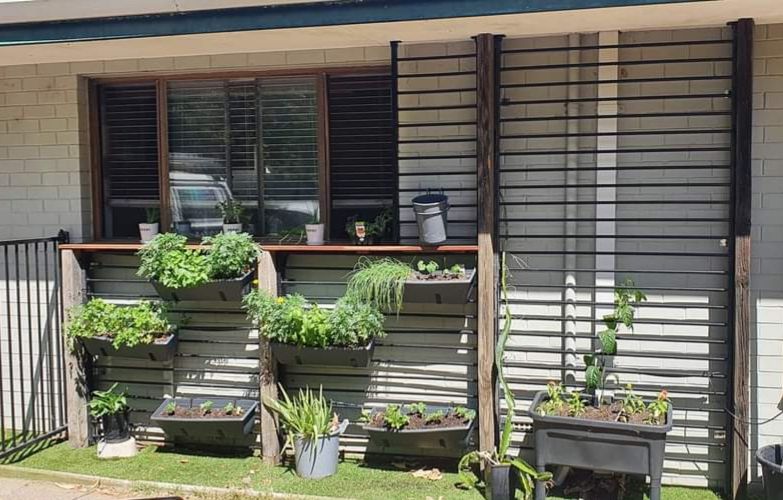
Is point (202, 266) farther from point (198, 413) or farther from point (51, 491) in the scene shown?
point (51, 491)

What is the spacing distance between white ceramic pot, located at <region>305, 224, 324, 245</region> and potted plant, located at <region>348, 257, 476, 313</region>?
16.3 inches

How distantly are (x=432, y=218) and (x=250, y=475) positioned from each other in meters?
1.89

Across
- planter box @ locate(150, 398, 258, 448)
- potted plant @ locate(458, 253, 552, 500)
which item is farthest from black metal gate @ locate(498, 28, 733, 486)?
planter box @ locate(150, 398, 258, 448)

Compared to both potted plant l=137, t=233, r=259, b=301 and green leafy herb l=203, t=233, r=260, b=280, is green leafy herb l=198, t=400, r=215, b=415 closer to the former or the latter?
potted plant l=137, t=233, r=259, b=301

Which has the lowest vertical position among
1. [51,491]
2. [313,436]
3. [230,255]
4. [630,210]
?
[51,491]

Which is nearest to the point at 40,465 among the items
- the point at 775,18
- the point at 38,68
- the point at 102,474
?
the point at 102,474

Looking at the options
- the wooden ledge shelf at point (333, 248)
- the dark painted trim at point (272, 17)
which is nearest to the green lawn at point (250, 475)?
the wooden ledge shelf at point (333, 248)

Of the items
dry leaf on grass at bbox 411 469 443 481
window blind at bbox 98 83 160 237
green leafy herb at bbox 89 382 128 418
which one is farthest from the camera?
window blind at bbox 98 83 160 237

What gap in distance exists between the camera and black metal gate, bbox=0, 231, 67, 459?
5.02m

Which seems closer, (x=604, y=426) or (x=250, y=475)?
(x=604, y=426)

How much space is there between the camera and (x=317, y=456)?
4355mm

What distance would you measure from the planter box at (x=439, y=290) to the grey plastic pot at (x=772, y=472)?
1727 mm

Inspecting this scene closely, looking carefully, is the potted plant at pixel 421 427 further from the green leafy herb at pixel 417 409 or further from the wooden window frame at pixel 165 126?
the wooden window frame at pixel 165 126

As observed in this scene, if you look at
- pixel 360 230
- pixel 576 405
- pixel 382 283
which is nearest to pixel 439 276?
pixel 382 283
